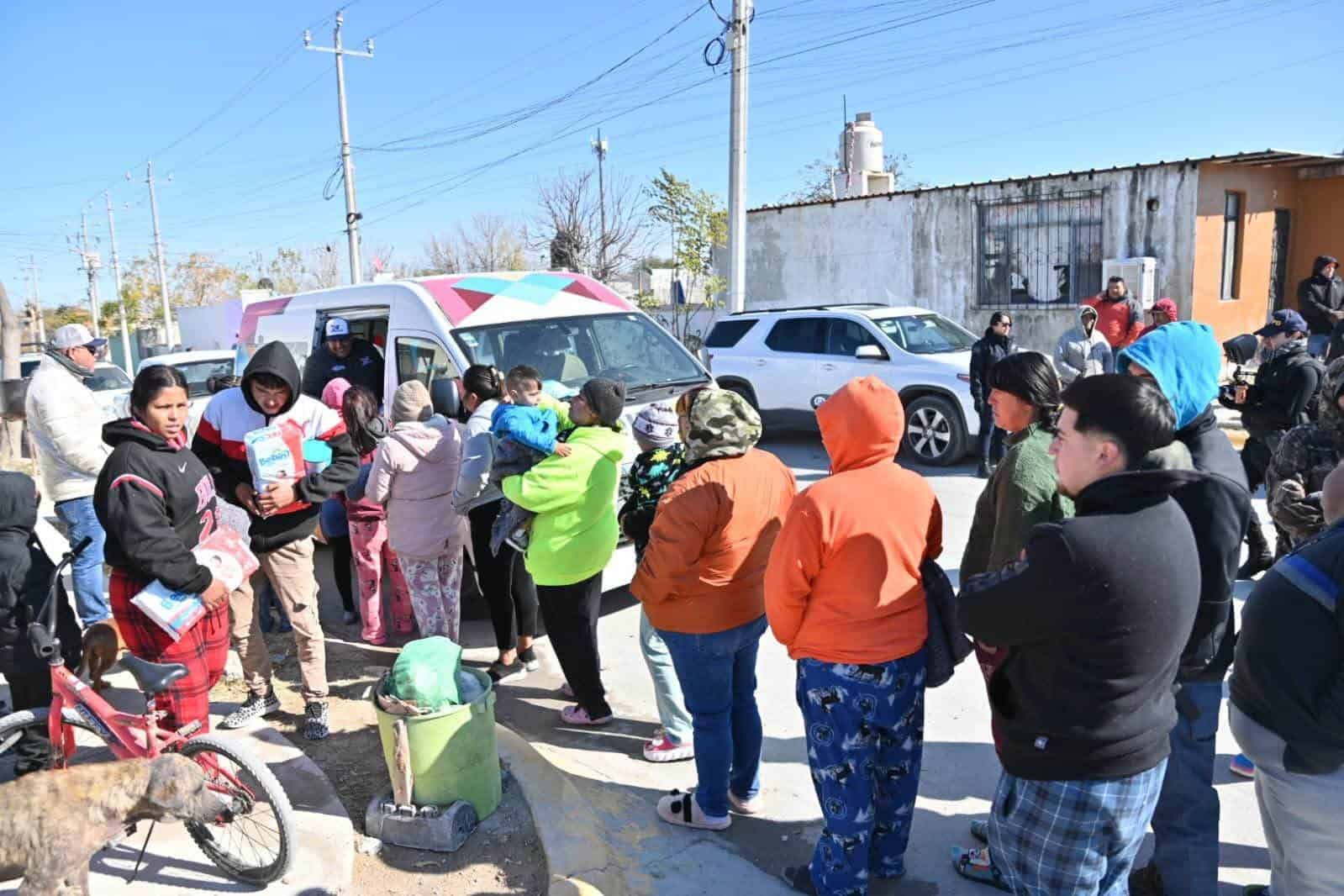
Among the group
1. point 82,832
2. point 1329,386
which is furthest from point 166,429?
point 1329,386

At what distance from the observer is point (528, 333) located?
6848 millimetres

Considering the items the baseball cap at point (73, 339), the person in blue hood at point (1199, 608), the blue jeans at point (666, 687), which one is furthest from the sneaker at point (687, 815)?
the baseball cap at point (73, 339)

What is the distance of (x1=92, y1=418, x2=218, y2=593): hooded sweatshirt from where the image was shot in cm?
333

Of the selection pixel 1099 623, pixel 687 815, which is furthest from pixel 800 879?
pixel 1099 623

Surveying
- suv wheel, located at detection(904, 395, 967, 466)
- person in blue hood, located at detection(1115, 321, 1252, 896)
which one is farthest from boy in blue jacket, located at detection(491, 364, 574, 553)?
suv wheel, located at detection(904, 395, 967, 466)

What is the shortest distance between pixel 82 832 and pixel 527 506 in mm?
2059

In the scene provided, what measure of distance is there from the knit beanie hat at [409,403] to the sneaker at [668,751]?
2.21m

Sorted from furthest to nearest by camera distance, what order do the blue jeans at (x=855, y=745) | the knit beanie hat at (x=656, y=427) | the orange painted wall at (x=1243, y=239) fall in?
the orange painted wall at (x=1243, y=239) → the knit beanie hat at (x=656, y=427) → the blue jeans at (x=855, y=745)

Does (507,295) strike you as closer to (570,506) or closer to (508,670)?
(508,670)

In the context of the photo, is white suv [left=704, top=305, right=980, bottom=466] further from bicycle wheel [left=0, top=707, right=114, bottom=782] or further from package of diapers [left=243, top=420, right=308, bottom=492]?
bicycle wheel [left=0, top=707, right=114, bottom=782]

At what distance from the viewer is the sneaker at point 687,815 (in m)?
3.69

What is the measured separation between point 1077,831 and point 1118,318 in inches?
344

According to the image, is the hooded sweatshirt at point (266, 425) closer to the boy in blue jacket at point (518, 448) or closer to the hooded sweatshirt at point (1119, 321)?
the boy in blue jacket at point (518, 448)

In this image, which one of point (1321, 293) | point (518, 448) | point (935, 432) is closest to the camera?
point (518, 448)
